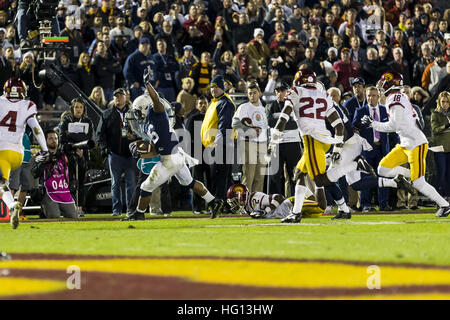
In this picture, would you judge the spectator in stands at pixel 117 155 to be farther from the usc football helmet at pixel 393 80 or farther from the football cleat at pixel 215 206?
the usc football helmet at pixel 393 80

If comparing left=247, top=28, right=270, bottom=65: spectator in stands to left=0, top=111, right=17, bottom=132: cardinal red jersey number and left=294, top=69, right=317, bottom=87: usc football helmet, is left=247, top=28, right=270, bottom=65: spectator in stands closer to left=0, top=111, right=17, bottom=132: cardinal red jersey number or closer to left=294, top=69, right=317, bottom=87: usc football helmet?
left=294, top=69, right=317, bottom=87: usc football helmet

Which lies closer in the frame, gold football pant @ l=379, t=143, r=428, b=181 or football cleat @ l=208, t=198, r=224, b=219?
gold football pant @ l=379, t=143, r=428, b=181

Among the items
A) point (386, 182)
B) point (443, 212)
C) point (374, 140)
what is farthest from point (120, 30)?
point (443, 212)

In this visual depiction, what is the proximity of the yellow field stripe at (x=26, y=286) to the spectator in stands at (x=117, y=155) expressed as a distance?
8.04m

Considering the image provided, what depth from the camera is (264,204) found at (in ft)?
43.2

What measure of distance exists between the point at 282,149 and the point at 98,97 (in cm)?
358

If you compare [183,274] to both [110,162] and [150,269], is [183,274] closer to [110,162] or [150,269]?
[150,269]

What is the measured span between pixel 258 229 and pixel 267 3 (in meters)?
11.7

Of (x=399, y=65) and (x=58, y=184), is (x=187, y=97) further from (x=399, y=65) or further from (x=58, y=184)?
(x=399, y=65)

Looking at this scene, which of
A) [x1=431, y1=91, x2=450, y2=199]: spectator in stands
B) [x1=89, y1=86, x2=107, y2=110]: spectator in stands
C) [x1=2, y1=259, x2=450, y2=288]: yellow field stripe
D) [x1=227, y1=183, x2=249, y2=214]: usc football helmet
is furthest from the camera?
[x1=89, y1=86, x2=107, y2=110]: spectator in stands

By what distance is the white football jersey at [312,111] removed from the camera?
11.7 meters

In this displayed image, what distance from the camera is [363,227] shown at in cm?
1084

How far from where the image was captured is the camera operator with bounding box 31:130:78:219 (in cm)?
1405

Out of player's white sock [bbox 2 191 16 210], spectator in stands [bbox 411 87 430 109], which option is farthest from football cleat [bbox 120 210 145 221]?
spectator in stands [bbox 411 87 430 109]
